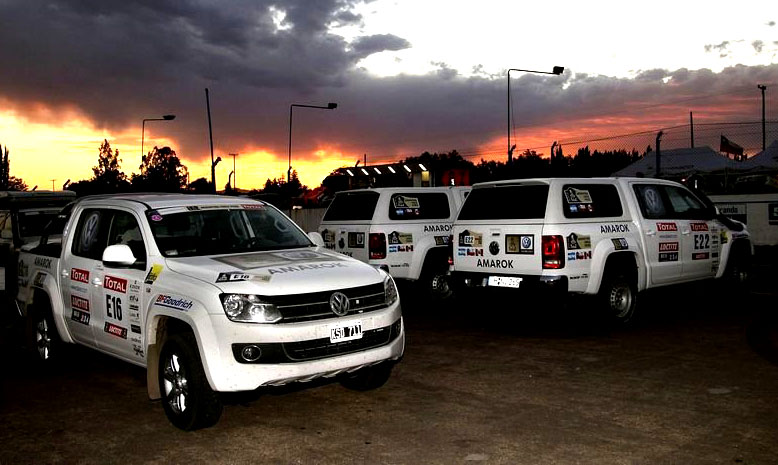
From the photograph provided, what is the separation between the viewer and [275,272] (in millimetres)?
5559

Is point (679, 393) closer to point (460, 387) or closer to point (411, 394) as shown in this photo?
→ point (460, 387)

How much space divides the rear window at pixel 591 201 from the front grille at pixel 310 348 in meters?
4.26

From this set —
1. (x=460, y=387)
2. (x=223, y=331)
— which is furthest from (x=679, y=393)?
(x=223, y=331)

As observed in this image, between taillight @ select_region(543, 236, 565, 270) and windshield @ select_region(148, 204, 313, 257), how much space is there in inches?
132

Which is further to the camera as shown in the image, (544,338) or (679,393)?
(544,338)

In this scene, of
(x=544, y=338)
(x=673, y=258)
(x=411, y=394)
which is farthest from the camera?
(x=673, y=258)

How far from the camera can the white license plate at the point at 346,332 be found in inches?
216

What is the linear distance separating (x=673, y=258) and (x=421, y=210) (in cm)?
390

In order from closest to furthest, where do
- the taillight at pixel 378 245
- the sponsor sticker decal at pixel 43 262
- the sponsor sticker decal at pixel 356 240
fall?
the sponsor sticker decal at pixel 43 262 < the taillight at pixel 378 245 < the sponsor sticker decal at pixel 356 240

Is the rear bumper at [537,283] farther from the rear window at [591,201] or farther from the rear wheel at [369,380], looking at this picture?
the rear wheel at [369,380]

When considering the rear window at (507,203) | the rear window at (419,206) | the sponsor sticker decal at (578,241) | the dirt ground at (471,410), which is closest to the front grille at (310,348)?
the dirt ground at (471,410)

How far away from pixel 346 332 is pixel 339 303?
0.22 metres

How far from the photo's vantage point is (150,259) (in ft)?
19.6

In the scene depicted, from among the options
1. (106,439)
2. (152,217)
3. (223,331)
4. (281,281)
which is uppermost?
(152,217)
